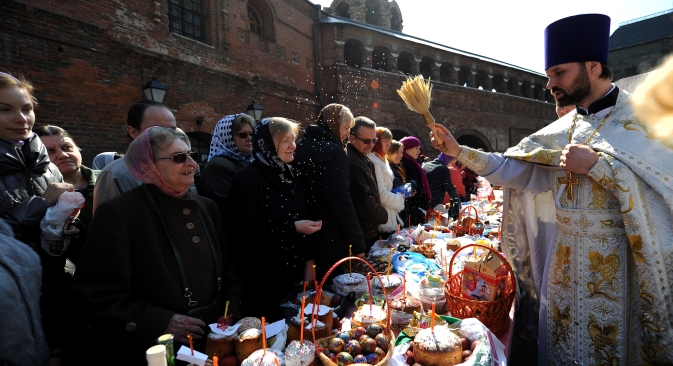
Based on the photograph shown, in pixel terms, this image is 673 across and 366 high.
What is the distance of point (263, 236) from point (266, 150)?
619mm

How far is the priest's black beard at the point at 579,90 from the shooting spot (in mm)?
1967

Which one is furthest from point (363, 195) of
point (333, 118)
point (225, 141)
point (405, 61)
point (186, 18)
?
point (405, 61)

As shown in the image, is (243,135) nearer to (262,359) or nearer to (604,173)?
(262,359)

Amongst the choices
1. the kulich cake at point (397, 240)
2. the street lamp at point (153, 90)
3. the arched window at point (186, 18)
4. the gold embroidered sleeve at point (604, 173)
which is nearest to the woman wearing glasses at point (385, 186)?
the kulich cake at point (397, 240)

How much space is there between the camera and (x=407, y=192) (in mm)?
4336

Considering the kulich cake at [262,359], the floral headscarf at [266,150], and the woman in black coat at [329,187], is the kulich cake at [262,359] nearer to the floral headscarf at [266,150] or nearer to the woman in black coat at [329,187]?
the floral headscarf at [266,150]

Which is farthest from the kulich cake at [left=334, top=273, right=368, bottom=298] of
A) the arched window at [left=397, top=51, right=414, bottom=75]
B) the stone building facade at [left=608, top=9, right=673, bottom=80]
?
the stone building facade at [left=608, top=9, right=673, bottom=80]

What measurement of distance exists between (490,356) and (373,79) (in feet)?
43.2

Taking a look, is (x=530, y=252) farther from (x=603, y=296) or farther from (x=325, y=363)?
(x=325, y=363)

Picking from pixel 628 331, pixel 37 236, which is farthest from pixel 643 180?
pixel 37 236

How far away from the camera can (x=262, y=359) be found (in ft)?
4.51

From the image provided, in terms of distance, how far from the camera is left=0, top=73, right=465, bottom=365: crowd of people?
60.9 inches

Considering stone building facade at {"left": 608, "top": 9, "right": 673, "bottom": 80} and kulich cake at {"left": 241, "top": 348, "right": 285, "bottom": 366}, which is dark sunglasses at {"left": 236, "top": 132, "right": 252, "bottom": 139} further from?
stone building facade at {"left": 608, "top": 9, "right": 673, "bottom": 80}

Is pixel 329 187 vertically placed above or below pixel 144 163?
below
